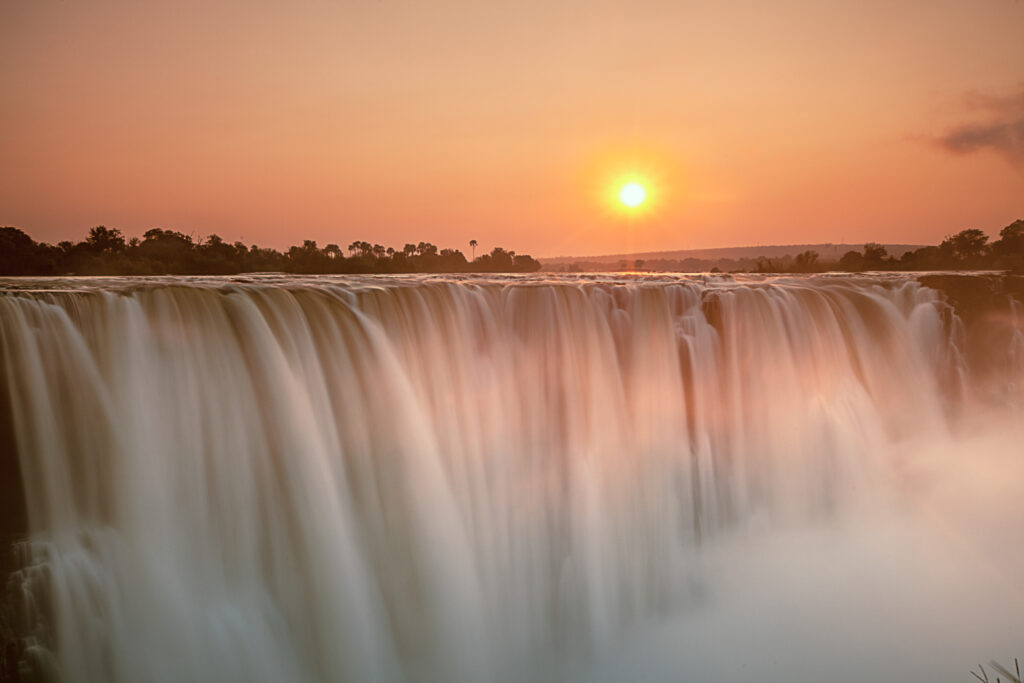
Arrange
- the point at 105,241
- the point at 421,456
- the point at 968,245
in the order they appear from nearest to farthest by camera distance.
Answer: the point at 421,456
the point at 105,241
the point at 968,245

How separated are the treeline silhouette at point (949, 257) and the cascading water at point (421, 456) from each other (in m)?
14.6

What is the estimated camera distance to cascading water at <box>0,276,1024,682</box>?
250 inches

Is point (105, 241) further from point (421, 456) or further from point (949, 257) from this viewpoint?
point (949, 257)

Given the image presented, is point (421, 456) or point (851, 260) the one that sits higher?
point (851, 260)

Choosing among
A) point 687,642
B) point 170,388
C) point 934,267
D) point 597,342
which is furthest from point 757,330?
point 934,267

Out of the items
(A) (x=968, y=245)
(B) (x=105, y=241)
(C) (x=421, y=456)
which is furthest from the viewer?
(A) (x=968, y=245)

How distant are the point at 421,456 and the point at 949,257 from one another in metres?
28.3

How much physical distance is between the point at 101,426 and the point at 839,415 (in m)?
12.1

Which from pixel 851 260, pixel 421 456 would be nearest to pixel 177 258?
pixel 421 456

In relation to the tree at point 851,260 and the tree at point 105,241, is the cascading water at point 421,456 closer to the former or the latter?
the tree at point 105,241

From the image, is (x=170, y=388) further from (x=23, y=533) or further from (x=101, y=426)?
(x=23, y=533)

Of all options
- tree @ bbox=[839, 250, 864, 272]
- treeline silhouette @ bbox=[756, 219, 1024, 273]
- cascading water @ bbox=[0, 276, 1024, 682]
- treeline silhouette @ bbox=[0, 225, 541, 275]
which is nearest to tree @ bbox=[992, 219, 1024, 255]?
treeline silhouette @ bbox=[756, 219, 1024, 273]

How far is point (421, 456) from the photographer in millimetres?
8742

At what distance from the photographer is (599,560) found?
31.9 feet
